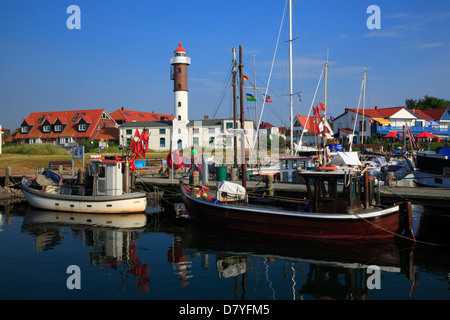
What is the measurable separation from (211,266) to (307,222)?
4.93 m

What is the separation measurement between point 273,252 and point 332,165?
187 inches

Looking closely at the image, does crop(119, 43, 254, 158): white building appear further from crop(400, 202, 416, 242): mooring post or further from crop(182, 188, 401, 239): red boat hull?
crop(400, 202, 416, 242): mooring post

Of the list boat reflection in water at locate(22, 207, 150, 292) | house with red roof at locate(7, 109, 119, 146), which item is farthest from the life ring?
house with red roof at locate(7, 109, 119, 146)

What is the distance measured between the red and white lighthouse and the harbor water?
164 feet

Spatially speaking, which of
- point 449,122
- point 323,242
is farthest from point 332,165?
point 449,122

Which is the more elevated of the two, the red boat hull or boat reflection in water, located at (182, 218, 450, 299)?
the red boat hull

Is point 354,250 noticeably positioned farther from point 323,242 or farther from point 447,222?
point 447,222

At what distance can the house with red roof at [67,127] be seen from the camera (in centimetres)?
7494

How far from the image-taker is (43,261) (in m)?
14.9

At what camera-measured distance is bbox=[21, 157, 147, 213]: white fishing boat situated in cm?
2411

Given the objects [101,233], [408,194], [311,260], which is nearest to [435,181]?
[408,194]

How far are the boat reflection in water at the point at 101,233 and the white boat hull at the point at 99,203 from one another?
336 millimetres

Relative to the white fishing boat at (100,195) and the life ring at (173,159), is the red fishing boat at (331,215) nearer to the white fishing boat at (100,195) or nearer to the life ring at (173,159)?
the white fishing boat at (100,195)

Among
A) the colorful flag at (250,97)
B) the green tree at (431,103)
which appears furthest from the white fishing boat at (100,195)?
the green tree at (431,103)
